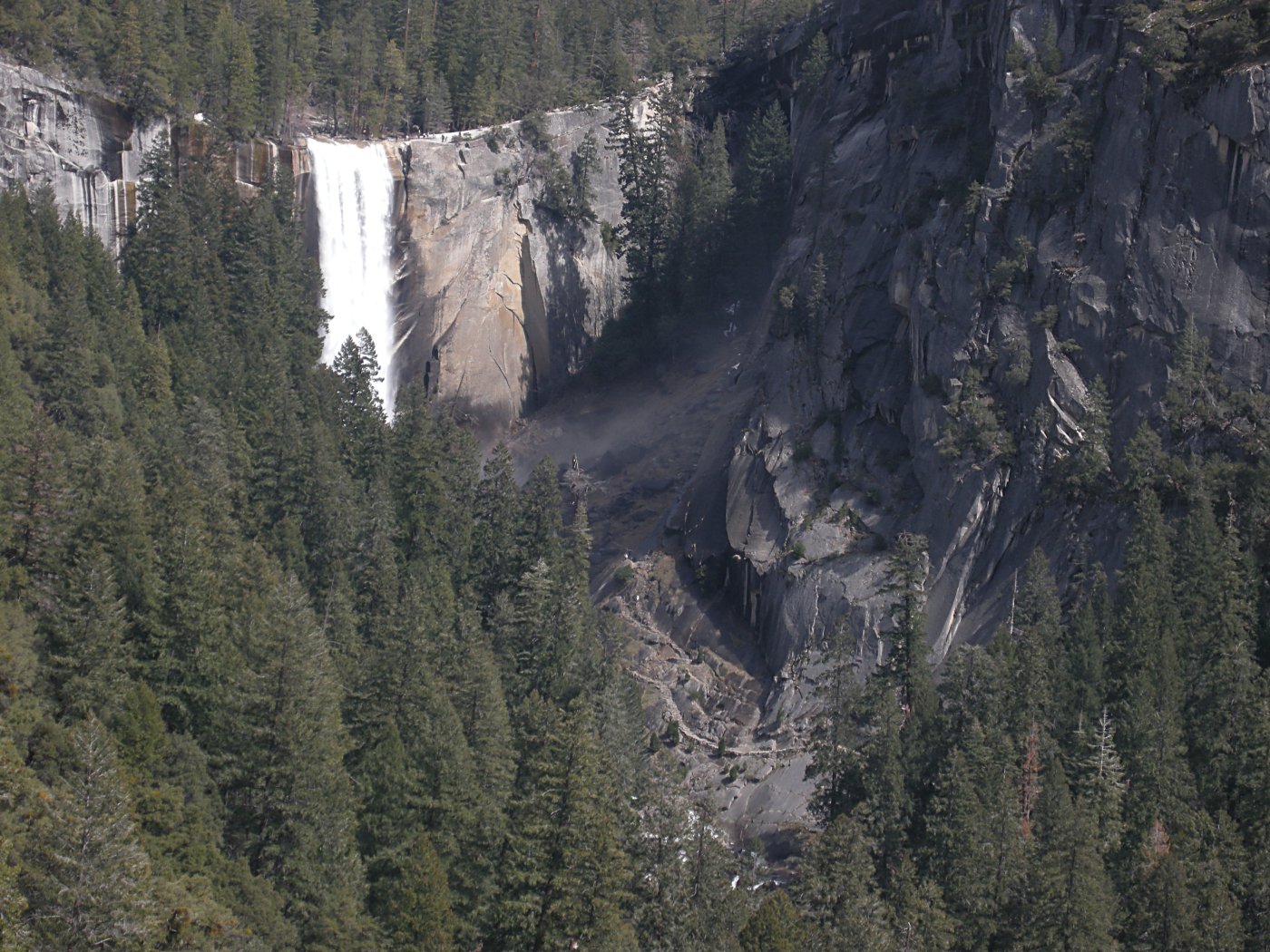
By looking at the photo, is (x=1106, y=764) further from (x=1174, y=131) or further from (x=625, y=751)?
(x=1174, y=131)

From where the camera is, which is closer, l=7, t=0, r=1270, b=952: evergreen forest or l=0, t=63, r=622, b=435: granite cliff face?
l=7, t=0, r=1270, b=952: evergreen forest

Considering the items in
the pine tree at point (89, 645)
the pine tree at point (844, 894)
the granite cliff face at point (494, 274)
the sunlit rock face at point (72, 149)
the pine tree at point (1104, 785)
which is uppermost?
the sunlit rock face at point (72, 149)

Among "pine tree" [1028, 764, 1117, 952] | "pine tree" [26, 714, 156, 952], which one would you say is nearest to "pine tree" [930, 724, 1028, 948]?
"pine tree" [1028, 764, 1117, 952]

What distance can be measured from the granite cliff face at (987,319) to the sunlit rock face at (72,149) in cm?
3379

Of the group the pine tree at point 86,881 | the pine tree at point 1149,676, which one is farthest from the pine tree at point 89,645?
the pine tree at point 1149,676

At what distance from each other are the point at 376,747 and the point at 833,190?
144 ft

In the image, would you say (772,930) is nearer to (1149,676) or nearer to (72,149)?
(1149,676)

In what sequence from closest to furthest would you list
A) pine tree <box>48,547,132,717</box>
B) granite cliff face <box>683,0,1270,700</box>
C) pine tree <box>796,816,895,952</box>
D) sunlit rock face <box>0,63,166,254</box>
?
pine tree <box>48,547,132,717</box>
pine tree <box>796,816,895,952</box>
granite cliff face <box>683,0,1270,700</box>
sunlit rock face <box>0,63,166,254</box>

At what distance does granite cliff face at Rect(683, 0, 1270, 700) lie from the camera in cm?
6253

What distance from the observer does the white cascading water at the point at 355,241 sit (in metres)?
93.4

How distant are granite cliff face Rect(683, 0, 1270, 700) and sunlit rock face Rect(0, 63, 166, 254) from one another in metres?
33.8

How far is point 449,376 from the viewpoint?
3605 inches

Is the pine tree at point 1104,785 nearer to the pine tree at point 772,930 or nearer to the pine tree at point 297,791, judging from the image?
the pine tree at point 772,930

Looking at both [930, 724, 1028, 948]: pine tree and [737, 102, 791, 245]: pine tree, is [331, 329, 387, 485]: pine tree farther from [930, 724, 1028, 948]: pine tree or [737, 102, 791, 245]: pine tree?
[930, 724, 1028, 948]: pine tree
